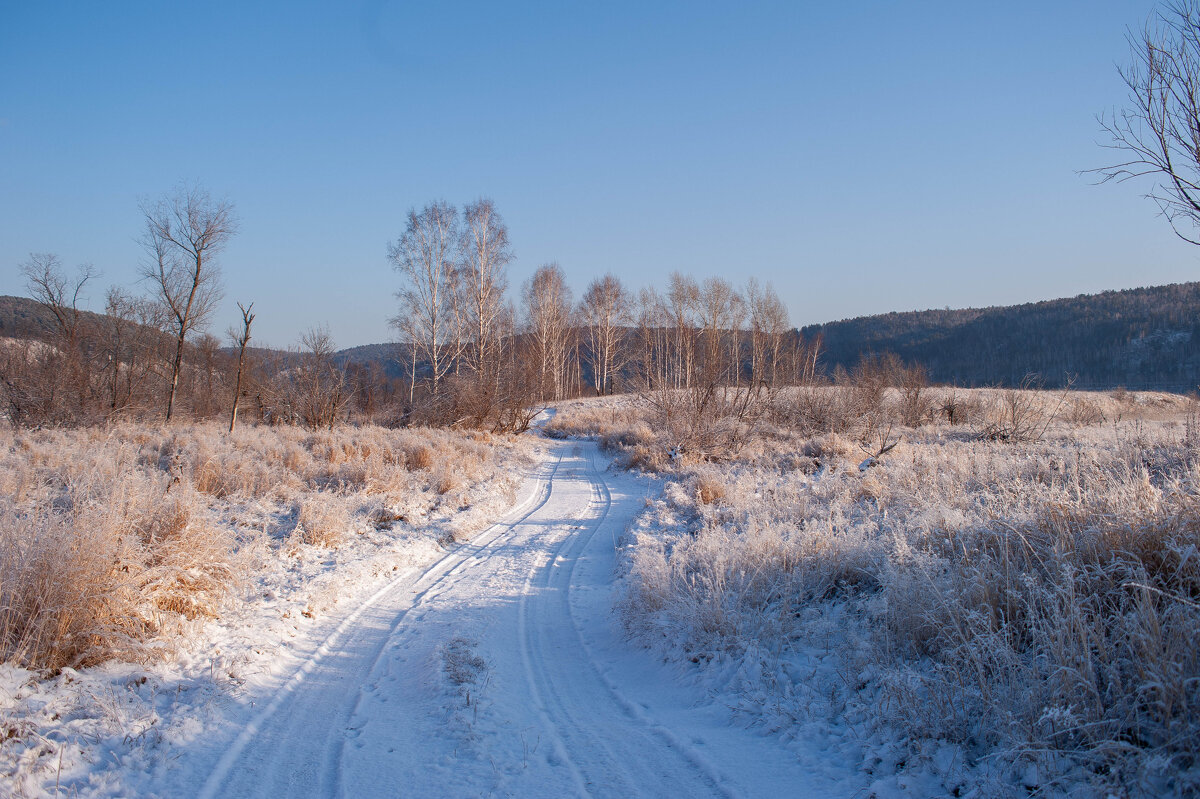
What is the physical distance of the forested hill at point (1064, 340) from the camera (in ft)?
201

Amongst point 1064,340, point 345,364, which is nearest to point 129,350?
point 345,364

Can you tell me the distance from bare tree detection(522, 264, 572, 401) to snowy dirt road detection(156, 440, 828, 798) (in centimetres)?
3642

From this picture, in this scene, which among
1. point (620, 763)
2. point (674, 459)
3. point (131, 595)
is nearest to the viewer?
point (620, 763)

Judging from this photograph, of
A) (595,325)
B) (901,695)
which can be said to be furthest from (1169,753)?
(595,325)

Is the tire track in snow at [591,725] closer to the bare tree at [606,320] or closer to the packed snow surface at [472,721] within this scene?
the packed snow surface at [472,721]

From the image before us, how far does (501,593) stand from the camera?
6.69 m

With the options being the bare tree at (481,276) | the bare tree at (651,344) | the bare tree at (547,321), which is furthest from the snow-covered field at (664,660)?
the bare tree at (547,321)

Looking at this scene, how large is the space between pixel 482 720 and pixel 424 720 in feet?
1.39

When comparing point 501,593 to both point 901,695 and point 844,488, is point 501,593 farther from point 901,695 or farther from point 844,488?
point 844,488

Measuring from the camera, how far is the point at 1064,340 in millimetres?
74562

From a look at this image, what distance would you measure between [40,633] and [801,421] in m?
20.7

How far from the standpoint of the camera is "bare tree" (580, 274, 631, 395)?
50031mm

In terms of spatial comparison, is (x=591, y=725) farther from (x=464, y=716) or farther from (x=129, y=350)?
(x=129, y=350)

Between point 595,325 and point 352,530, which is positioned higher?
point 595,325
